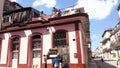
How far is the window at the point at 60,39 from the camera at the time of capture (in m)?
18.8

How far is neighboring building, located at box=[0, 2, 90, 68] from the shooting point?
705 inches

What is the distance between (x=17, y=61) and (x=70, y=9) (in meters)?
9.31

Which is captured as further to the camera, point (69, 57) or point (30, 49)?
point (30, 49)

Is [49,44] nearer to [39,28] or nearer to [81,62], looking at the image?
[39,28]

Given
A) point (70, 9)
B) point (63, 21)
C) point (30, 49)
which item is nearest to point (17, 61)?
point (30, 49)

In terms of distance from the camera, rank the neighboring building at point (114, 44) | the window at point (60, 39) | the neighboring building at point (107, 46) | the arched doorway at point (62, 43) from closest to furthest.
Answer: the arched doorway at point (62, 43) → the window at point (60, 39) → the neighboring building at point (114, 44) → the neighboring building at point (107, 46)

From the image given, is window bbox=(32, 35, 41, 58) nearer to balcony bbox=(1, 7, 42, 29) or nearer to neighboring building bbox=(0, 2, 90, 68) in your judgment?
neighboring building bbox=(0, 2, 90, 68)

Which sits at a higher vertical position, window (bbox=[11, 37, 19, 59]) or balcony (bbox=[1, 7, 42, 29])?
balcony (bbox=[1, 7, 42, 29])

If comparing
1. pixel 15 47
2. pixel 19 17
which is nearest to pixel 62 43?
pixel 15 47

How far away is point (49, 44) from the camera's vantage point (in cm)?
1908

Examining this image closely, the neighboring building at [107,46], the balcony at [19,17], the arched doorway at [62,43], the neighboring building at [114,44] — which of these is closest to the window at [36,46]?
the arched doorway at [62,43]

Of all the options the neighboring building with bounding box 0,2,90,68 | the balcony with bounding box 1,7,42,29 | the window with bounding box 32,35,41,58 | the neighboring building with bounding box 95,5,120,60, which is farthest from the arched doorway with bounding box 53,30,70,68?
the neighboring building with bounding box 95,5,120,60

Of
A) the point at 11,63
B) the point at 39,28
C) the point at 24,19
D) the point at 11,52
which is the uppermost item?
the point at 24,19

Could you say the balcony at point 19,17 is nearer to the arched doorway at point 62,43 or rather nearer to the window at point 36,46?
the window at point 36,46
